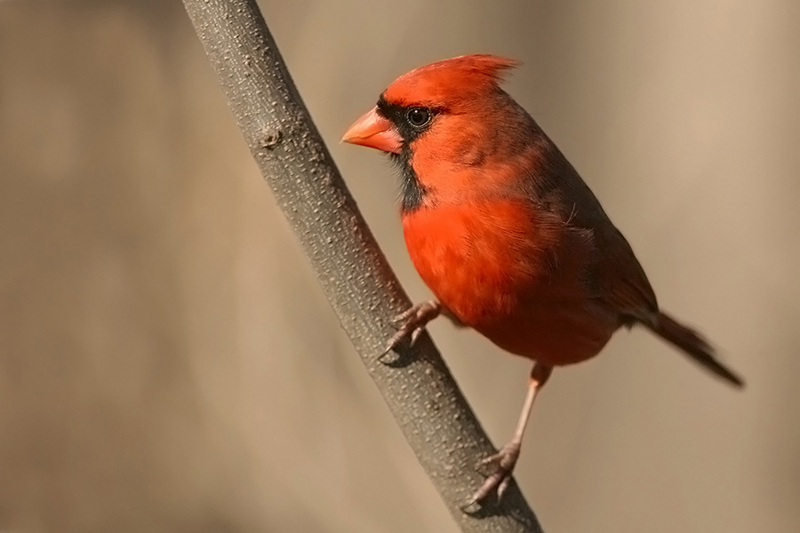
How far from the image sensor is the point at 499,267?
64.4 inches

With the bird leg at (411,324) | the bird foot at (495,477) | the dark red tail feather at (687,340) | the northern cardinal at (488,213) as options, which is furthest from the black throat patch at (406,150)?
the dark red tail feather at (687,340)

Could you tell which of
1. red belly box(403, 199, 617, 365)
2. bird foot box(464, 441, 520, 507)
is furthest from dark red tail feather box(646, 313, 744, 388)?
bird foot box(464, 441, 520, 507)

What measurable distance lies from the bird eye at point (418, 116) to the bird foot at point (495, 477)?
71 cm

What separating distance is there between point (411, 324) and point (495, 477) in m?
0.33

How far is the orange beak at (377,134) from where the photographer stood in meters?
1.79

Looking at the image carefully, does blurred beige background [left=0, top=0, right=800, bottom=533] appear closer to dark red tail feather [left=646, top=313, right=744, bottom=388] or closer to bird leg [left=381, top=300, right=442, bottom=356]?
dark red tail feather [left=646, top=313, right=744, bottom=388]

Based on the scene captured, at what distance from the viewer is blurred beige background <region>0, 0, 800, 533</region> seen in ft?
9.92

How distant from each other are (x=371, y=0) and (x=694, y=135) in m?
1.31

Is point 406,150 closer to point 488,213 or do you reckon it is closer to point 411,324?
point 488,213

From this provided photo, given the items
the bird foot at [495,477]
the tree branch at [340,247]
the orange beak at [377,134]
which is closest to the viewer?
the tree branch at [340,247]

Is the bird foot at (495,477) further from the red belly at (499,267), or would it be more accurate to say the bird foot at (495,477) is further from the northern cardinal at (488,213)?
the red belly at (499,267)

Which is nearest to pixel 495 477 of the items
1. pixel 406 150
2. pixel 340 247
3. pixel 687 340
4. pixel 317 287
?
pixel 340 247

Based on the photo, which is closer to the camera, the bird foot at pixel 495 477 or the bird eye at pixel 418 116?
the bird foot at pixel 495 477

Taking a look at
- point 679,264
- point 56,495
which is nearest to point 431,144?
point 679,264
